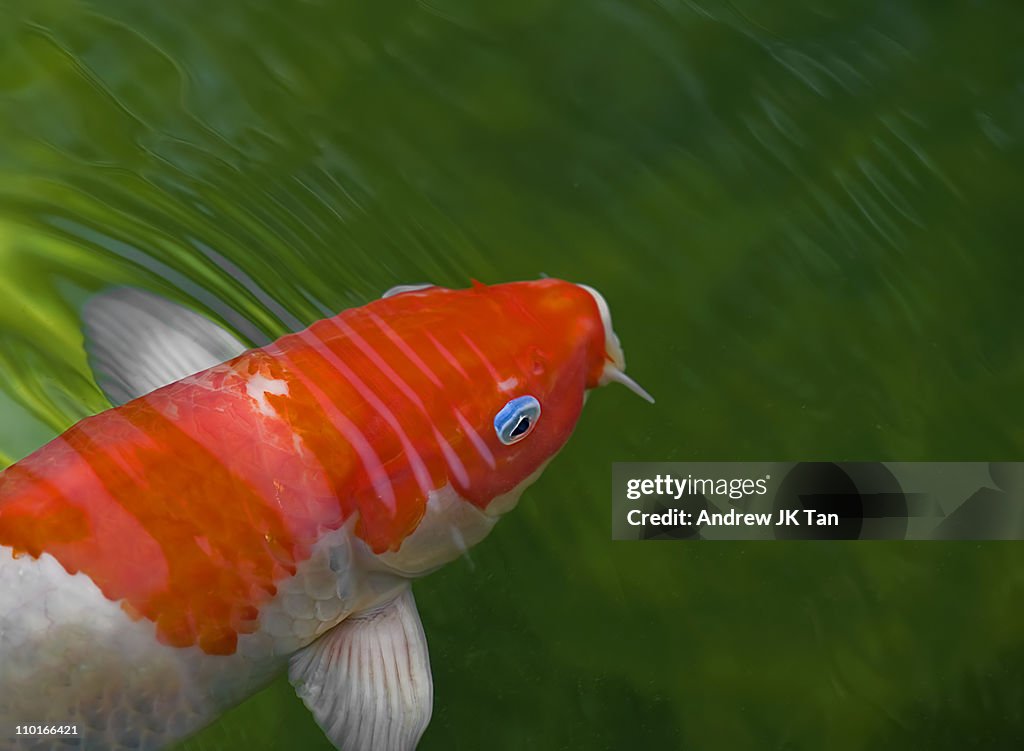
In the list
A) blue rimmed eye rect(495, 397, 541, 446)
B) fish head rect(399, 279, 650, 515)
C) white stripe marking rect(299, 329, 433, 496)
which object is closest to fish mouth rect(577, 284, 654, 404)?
fish head rect(399, 279, 650, 515)

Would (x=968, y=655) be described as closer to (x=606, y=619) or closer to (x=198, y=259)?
(x=606, y=619)

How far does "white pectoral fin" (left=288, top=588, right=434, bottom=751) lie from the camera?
6.03 ft

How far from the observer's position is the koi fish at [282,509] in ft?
5.24

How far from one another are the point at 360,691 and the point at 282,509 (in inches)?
15.4

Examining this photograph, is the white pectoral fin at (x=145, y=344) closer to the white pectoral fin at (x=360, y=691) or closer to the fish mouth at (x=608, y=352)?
the white pectoral fin at (x=360, y=691)

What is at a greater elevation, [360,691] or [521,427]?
[521,427]

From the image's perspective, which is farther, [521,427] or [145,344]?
[145,344]

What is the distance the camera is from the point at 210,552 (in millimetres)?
1613

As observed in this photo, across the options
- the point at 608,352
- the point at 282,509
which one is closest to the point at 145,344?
the point at 282,509

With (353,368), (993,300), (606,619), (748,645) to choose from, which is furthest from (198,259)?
(993,300)

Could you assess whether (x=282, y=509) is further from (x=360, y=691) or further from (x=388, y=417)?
(x=360, y=691)

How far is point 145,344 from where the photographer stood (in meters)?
1.98

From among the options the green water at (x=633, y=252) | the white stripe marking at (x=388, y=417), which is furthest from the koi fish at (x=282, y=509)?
the green water at (x=633, y=252)

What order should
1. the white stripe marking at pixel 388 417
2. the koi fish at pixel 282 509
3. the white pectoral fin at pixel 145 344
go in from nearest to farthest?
the koi fish at pixel 282 509 → the white stripe marking at pixel 388 417 → the white pectoral fin at pixel 145 344
